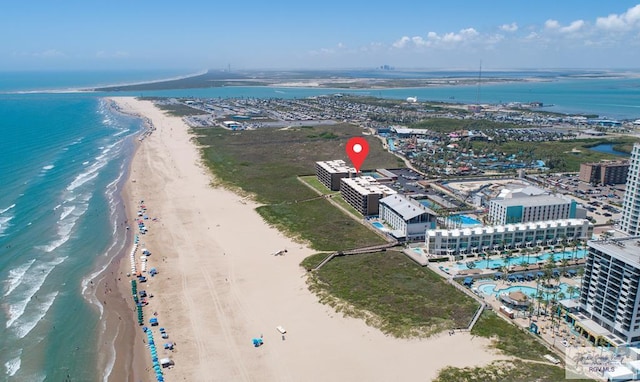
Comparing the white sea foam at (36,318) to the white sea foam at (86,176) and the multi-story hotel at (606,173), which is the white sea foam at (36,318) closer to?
the white sea foam at (86,176)

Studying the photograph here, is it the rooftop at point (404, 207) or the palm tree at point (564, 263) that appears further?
the rooftop at point (404, 207)

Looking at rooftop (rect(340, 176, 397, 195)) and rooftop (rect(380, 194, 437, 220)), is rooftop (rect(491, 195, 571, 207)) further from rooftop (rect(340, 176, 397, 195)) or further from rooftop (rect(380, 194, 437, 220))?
rooftop (rect(340, 176, 397, 195))

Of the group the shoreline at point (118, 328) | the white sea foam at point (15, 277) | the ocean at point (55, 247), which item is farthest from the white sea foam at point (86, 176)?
the white sea foam at point (15, 277)

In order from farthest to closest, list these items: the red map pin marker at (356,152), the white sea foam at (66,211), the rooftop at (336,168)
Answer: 1. the red map pin marker at (356,152)
2. the rooftop at (336,168)
3. the white sea foam at (66,211)

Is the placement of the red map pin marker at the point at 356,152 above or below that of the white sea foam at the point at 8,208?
above

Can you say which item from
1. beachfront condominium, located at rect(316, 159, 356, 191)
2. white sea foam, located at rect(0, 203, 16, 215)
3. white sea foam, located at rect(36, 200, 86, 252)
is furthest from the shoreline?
beachfront condominium, located at rect(316, 159, 356, 191)

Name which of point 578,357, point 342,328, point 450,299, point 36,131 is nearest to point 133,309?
point 342,328

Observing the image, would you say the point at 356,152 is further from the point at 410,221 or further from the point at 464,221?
the point at 410,221
